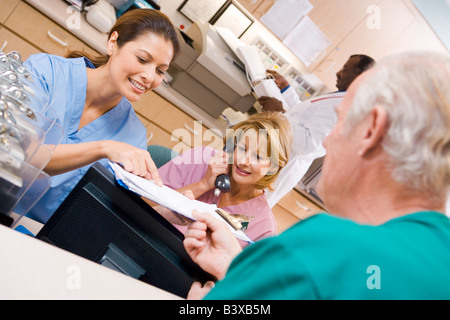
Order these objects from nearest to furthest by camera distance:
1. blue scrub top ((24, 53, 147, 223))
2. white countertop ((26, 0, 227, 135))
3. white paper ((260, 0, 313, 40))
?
blue scrub top ((24, 53, 147, 223))
white countertop ((26, 0, 227, 135))
white paper ((260, 0, 313, 40))

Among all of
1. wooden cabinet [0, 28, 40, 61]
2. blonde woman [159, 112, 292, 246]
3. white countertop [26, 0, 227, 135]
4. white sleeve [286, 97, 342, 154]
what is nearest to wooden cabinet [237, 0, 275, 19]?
white countertop [26, 0, 227, 135]

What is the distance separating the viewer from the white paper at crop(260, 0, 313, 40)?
3.02 metres

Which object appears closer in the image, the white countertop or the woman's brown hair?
the woman's brown hair

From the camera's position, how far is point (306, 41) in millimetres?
3176

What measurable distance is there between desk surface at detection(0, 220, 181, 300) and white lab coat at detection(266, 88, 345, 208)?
1884mm

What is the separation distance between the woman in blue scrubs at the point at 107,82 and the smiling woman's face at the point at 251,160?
46cm

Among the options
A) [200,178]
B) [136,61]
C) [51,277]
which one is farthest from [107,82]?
[51,277]

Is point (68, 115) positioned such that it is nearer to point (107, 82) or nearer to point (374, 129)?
point (107, 82)

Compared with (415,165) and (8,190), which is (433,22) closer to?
(415,165)

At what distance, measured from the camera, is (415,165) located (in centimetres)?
50

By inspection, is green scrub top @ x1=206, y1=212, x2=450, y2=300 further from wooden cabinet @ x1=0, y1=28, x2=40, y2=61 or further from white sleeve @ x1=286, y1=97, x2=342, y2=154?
wooden cabinet @ x1=0, y1=28, x2=40, y2=61

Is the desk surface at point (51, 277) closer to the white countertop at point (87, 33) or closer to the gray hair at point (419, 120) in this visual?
the gray hair at point (419, 120)

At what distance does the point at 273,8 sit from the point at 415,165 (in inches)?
113

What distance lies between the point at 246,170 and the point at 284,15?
193cm
